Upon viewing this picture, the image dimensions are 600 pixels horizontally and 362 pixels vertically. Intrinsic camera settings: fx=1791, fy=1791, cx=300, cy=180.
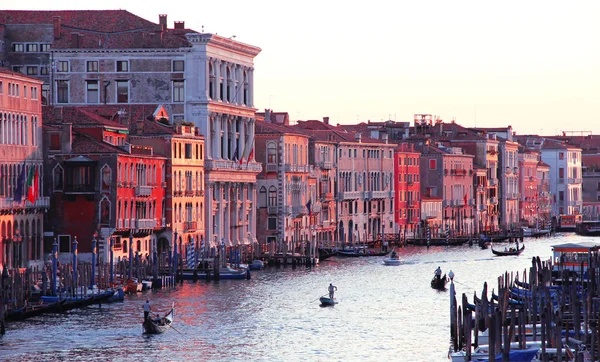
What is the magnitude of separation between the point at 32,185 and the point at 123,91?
14585 millimetres

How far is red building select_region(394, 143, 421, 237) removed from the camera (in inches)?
3482

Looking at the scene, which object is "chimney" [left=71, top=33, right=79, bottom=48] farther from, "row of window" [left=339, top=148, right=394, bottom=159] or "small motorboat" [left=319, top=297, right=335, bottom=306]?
"small motorboat" [left=319, top=297, right=335, bottom=306]

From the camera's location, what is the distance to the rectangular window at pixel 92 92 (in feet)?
211

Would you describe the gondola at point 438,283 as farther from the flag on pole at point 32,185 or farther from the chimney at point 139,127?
the flag on pole at point 32,185

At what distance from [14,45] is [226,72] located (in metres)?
7.95

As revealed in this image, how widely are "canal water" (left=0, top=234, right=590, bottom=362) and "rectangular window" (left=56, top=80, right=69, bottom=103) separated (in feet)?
36.3

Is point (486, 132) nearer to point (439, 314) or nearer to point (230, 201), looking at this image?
point (230, 201)

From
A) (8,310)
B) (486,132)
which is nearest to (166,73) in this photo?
(8,310)

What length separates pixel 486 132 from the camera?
108 meters

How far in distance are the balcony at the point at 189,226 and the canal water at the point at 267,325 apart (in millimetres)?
3529

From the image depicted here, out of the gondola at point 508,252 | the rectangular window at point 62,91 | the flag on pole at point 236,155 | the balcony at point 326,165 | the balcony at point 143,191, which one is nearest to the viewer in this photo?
the balcony at point 143,191

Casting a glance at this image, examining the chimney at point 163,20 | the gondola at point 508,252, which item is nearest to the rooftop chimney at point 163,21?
the chimney at point 163,20

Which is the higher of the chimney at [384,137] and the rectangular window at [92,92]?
the rectangular window at [92,92]

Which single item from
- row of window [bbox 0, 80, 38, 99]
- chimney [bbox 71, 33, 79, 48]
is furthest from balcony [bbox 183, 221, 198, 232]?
row of window [bbox 0, 80, 38, 99]
